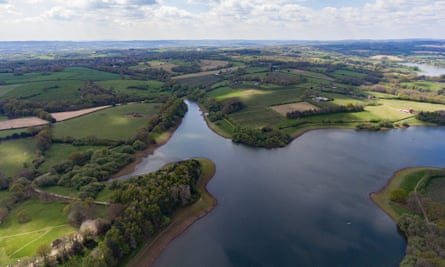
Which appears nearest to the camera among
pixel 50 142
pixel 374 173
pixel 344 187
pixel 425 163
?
pixel 344 187

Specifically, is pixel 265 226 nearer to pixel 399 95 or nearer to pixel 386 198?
pixel 386 198

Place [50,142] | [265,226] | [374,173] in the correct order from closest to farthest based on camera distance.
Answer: [265,226] → [374,173] → [50,142]

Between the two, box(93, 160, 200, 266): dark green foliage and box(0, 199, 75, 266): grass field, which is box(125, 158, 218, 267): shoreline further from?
box(0, 199, 75, 266): grass field

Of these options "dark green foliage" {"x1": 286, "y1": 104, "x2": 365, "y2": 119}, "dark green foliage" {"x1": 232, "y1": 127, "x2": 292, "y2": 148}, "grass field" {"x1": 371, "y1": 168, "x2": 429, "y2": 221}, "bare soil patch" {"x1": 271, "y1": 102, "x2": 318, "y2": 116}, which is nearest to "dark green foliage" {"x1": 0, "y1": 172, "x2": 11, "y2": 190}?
"dark green foliage" {"x1": 232, "y1": 127, "x2": 292, "y2": 148}

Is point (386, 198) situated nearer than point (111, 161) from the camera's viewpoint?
Yes

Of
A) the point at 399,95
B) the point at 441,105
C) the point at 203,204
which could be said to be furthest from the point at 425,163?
the point at 399,95

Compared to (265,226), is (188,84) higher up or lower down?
higher up
